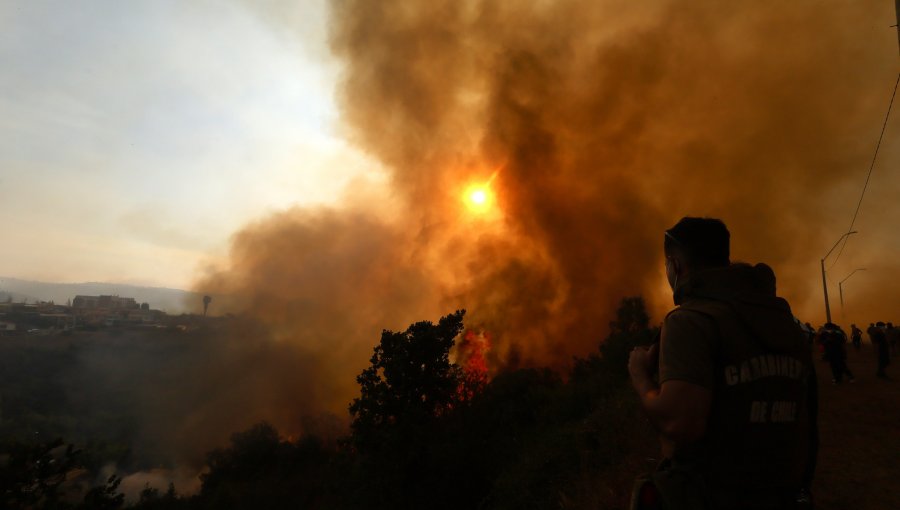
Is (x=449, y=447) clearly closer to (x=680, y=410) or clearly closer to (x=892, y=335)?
(x=680, y=410)

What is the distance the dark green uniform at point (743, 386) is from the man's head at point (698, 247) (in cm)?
18

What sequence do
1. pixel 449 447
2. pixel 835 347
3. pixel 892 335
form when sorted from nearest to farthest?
pixel 835 347
pixel 449 447
pixel 892 335

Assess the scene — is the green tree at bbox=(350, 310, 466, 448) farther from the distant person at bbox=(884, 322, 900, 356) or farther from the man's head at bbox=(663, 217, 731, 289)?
the distant person at bbox=(884, 322, 900, 356)

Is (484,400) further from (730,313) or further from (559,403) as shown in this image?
(730,313)

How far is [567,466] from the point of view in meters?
10.2

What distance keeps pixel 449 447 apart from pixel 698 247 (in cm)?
1741

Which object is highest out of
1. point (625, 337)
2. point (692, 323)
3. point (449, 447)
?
point (625, 337)

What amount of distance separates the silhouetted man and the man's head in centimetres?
13

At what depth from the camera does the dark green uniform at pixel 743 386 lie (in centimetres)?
151

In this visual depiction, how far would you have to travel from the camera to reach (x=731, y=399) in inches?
60.0

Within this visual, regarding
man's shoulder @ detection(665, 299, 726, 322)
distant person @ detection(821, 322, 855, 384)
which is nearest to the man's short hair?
man's shoulder @ detection(665, 299, 726, 322)

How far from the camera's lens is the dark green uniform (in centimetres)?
151

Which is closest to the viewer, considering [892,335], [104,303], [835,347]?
[835,347]

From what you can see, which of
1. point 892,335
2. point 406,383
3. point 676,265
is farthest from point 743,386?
point 892,335
